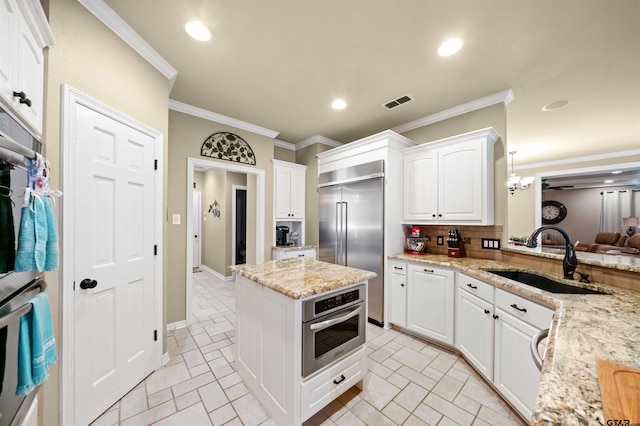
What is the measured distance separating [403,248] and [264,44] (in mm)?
2834

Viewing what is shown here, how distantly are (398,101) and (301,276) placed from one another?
2438mm

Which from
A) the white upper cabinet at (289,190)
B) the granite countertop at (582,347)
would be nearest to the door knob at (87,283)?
the granite countertop at (582,347)

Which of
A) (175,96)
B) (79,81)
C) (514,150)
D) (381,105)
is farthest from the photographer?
(514,150)

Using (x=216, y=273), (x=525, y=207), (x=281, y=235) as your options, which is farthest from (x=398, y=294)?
(x=525, y=207)

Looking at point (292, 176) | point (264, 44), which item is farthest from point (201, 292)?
point (264, 44)

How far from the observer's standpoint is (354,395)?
73.5 inches

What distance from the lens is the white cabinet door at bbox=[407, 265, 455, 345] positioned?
2.48 metres

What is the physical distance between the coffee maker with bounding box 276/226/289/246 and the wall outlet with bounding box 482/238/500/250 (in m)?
2.89

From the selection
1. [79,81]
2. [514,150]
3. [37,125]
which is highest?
[514,150]

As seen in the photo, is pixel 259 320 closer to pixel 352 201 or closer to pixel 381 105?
pixel 352 201

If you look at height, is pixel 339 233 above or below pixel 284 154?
below

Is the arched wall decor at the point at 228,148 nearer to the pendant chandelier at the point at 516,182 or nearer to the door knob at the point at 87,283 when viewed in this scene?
the door knob at the point at 87,283

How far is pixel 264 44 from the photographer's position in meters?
2.01

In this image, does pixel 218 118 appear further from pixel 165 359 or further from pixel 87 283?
pixel 165 359
